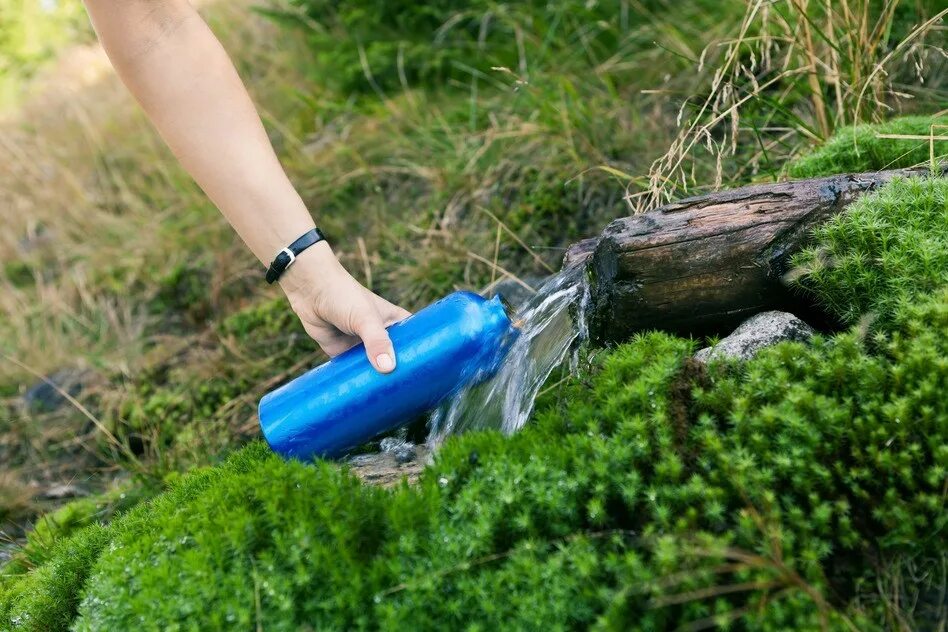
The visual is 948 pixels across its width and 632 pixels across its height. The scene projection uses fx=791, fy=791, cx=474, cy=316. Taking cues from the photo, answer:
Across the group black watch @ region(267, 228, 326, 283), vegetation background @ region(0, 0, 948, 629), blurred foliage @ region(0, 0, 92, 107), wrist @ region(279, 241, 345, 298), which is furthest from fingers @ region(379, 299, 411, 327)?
blurred foliage @ region(0, 0, 92, 107)

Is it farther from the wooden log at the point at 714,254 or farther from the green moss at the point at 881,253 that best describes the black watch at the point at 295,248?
the green moss at the point at 881,253

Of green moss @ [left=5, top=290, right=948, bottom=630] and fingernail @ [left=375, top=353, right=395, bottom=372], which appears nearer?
green moss @ [left=5, top=290, right=948, bottom=630]

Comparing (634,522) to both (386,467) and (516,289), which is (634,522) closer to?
(386,467)

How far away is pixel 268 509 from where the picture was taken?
221cm

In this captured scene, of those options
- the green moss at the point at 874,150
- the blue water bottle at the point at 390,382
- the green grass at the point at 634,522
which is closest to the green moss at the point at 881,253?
the green grass at the point at 634,522

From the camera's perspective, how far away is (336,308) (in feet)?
9.62

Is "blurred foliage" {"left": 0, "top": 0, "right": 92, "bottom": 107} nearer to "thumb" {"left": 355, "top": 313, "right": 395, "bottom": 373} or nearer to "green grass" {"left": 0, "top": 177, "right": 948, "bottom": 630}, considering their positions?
"thumb" {"left": 355, "top": 313, "right": 395, "bottom": 373}

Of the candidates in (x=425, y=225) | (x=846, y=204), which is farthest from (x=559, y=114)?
(x=846, y=204)

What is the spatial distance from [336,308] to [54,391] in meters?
3.54

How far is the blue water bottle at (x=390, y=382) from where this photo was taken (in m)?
2.77

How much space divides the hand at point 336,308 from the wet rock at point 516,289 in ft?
2.98

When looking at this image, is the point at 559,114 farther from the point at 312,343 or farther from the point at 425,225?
the point at 312,343

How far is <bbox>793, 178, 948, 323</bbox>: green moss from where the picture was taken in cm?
241

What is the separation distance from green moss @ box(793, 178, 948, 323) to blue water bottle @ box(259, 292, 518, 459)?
1.09 meters
